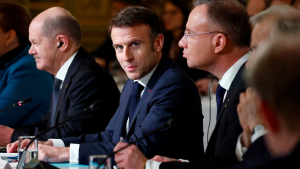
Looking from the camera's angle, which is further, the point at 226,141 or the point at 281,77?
the point at 226,141

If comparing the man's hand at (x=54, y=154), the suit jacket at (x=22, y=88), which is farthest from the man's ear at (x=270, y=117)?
the suit jacket at (x=22, y=88)

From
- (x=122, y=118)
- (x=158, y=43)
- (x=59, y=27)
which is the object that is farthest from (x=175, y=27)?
(x=122, y=118)

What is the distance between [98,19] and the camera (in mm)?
7523

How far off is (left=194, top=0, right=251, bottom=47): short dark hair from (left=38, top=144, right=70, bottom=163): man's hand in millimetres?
962

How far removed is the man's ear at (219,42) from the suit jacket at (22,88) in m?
1.64

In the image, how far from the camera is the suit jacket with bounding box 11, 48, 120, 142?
2.39 meters

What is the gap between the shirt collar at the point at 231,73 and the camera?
6.37ft

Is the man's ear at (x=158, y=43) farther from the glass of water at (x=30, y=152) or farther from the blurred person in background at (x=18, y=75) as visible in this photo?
the blurred person in background at (x=18, y=75)

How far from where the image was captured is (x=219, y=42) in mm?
1976

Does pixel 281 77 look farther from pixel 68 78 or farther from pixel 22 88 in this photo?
pixel 22 88

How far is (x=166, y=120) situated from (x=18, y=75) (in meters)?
1.64

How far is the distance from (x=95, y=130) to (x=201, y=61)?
86 cm

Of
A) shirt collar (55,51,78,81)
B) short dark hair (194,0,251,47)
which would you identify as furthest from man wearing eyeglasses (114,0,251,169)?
shirt collar (55,51,78,81)

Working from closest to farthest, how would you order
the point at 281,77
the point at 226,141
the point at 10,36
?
the point at 281,77
the point at 226,141
the point at 10,36
